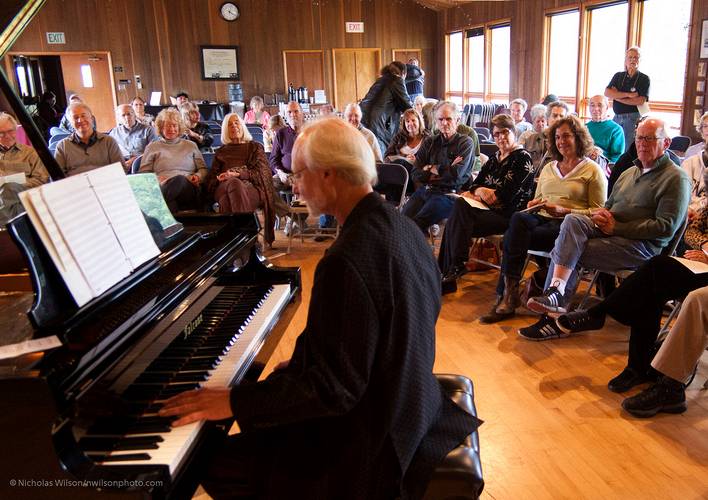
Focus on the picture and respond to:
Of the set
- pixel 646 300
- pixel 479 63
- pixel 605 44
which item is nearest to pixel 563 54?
pixel 605 44

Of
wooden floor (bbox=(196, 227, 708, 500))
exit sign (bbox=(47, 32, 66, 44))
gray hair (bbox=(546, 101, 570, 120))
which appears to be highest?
exit sign (bbox=(47, 32, 66, 44))

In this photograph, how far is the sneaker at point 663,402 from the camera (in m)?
2.66

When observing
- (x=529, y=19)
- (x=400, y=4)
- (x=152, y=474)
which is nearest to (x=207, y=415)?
(x=152, y=474)

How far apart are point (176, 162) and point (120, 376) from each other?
4204 mm

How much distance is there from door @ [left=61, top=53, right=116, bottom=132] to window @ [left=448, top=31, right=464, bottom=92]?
23.2ft

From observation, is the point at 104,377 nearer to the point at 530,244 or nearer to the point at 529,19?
the point at 530,244

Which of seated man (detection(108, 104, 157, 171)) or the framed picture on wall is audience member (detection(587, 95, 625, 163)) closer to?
seated man (detection(108, 104, 157, 171))

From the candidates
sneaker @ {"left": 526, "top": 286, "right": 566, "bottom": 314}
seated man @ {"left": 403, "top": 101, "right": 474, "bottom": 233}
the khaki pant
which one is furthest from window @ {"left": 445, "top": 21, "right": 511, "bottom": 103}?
the khaki pant

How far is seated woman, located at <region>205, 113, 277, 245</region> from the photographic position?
16.9 feet

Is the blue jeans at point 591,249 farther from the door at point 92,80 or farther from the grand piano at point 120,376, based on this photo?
the door at point 92,80

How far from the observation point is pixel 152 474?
1.18m

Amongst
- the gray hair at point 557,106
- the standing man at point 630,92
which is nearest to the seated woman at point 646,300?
the gray hair at point 557,106

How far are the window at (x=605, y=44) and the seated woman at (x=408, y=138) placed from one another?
4021mm

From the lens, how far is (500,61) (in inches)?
440
